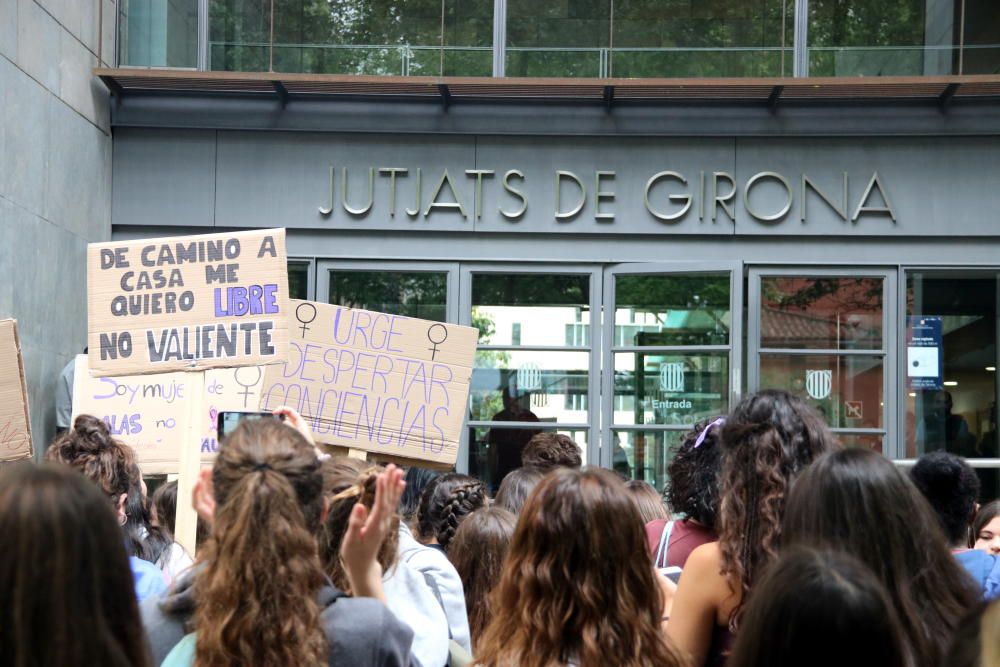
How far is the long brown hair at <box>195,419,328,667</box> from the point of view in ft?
8.83

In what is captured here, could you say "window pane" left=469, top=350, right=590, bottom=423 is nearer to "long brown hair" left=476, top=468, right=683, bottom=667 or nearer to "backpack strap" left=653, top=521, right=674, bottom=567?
"backpack strap" left=653, top=521, right=674, bottom=567

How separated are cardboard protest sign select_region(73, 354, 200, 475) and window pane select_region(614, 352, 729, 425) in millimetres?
4740

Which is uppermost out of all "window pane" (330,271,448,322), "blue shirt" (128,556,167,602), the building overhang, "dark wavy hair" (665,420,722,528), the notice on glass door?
the building overhang

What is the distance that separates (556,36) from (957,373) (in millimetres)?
4747

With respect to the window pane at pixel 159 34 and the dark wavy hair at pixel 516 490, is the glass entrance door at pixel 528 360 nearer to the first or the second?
the window pane at pixel 159 34

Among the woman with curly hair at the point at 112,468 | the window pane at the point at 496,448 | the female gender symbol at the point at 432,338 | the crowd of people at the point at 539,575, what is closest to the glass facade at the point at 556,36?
the window pane at the point at 496,448

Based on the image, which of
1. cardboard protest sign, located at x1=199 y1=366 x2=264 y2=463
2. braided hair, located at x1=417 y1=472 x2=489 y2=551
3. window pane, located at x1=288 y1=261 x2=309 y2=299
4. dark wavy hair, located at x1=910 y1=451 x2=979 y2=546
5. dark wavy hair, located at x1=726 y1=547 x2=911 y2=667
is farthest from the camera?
window pane, located at x1=288 y1=261 x2=309 y2=299

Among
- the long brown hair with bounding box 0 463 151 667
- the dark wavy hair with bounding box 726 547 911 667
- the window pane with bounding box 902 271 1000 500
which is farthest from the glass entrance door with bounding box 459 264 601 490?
the dark wavy hair with bounding box 726 547 911 667

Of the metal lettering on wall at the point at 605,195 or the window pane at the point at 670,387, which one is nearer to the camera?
the window pane at the point at 670,387

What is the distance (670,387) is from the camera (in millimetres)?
11023

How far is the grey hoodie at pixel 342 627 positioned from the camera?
2840mm

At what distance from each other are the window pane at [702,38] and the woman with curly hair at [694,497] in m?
7.35

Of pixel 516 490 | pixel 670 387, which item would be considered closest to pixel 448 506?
pixel 516 490

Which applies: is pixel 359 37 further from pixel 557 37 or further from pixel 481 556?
pixel 481 556
